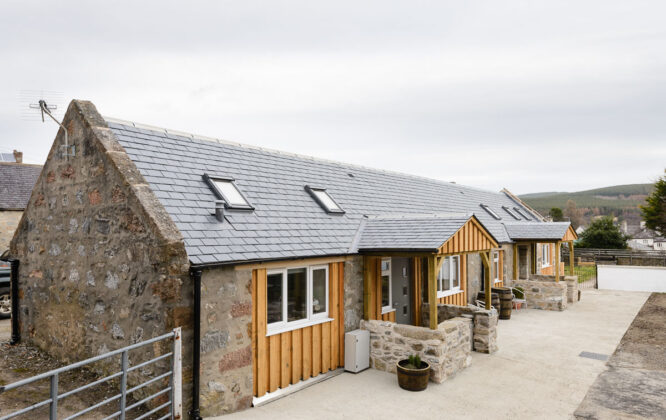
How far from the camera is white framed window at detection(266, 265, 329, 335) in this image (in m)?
8.17

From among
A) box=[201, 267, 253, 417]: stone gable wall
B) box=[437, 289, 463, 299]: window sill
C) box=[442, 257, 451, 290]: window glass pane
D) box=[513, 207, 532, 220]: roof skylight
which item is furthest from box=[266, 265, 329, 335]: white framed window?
box=[513, 207, 532, 220]: roof skylight

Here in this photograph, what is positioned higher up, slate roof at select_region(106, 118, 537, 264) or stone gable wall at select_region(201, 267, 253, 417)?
slate roof at select_region(106, 118, 537, 264)

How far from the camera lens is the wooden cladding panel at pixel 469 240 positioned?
9.26 metres

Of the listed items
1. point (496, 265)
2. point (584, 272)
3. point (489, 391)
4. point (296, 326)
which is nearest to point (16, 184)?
point (296, 326)

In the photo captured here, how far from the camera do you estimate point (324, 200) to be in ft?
37.8

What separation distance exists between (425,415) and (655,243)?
91950 millimetres

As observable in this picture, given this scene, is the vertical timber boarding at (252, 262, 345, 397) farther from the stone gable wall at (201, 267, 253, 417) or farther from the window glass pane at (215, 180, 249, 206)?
the window glass pane at (215, 180, 249, 206)

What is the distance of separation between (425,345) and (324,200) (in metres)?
4.61

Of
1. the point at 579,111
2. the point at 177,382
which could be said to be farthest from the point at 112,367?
the point at 579,111

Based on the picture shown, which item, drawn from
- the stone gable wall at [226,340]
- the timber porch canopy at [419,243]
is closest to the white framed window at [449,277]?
the timber porch canopy at [419,243]

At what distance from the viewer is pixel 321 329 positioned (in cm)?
900

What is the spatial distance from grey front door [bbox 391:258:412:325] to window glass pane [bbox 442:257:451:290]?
226 cm

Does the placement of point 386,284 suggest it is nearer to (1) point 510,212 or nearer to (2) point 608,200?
(1) point 510,212

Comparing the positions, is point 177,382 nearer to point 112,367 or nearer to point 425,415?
point 112,367
